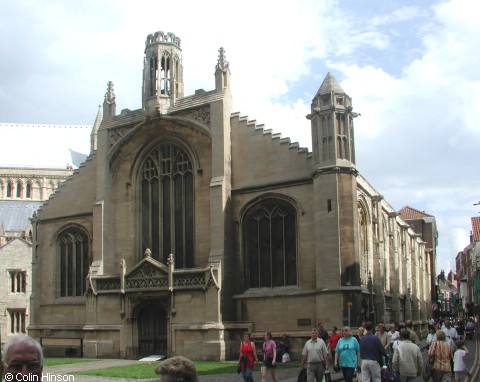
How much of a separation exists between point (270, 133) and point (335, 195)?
4.94 m

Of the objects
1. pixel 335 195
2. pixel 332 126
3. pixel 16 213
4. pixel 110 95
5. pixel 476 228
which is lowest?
pixel 335 195

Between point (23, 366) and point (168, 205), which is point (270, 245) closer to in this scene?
point (168, 205)

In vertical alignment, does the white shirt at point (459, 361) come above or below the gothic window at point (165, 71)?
below

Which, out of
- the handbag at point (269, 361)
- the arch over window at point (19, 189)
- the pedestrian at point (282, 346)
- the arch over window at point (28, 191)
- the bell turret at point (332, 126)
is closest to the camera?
the handbag at point (269, 361)

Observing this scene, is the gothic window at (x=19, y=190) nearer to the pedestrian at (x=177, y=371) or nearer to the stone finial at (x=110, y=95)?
the stone finial at (x=110, y=95)

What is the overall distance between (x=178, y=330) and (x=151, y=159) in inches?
374

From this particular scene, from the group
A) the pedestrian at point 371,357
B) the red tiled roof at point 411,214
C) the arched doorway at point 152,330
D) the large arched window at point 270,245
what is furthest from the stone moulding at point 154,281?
the red tiled roof at point 411,214

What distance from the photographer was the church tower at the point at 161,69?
34125mm

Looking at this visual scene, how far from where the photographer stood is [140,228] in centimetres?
3450

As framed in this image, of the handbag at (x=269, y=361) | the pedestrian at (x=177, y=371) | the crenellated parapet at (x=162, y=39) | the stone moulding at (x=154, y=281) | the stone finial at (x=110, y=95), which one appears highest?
the crenellated parapet at (x=162, y=39)

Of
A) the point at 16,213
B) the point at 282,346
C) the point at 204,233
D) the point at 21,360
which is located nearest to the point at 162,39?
the point at 204,233

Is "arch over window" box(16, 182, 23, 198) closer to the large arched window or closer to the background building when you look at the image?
the background building

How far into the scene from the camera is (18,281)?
54.9m

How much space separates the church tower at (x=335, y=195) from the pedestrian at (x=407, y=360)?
13677 millimetres
